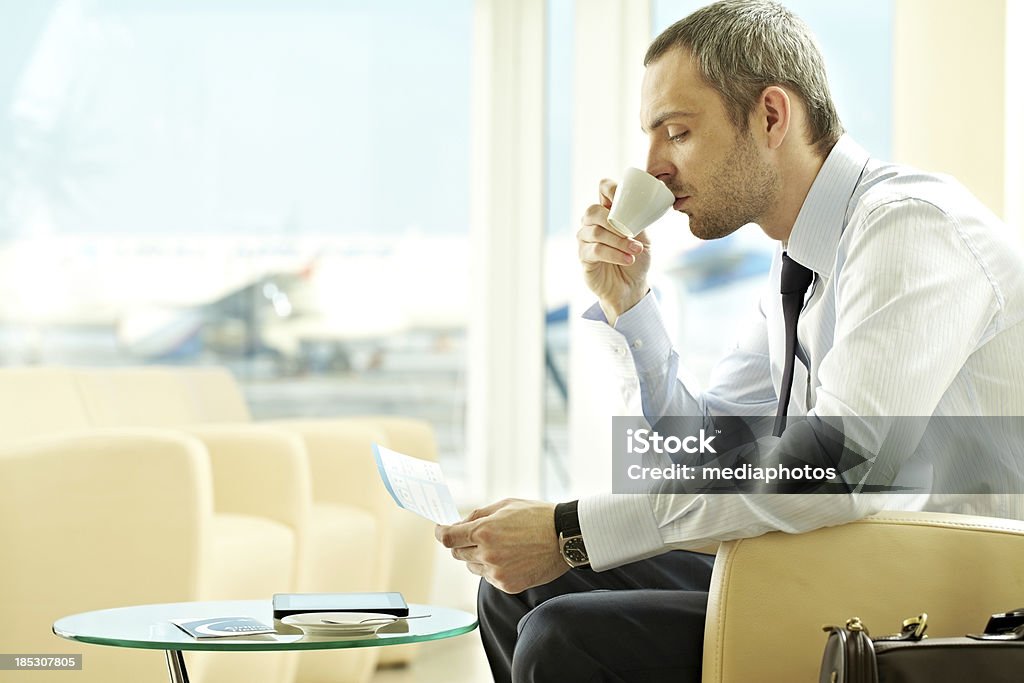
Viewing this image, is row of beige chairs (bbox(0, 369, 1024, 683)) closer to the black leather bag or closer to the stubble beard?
the black leather bag

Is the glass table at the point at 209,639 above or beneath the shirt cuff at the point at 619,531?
beneath

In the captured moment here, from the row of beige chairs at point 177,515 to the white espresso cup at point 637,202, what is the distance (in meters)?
1.09

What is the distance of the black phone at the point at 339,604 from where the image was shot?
4.93 ft

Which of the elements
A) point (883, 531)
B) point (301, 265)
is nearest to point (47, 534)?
point (883, 531)

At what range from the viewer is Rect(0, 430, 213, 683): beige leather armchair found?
2.25m

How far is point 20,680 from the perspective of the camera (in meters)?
2.22

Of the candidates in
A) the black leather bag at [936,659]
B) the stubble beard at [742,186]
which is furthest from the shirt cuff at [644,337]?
the black leather bag at [936,659]

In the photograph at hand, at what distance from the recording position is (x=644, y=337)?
5.79ft

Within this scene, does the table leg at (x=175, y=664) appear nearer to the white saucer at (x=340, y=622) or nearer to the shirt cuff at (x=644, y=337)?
the white saucer at (x=340, y=622)

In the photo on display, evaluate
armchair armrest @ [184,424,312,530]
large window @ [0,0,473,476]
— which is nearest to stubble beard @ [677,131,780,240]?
armchair armrest @ [184,424,312,530]

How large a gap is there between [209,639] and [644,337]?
31.2 inches

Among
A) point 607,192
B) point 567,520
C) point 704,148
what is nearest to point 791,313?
point 704,148

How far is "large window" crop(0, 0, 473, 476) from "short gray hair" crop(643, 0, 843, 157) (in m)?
2.91

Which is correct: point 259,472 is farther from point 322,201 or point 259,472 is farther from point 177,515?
point 322,201
